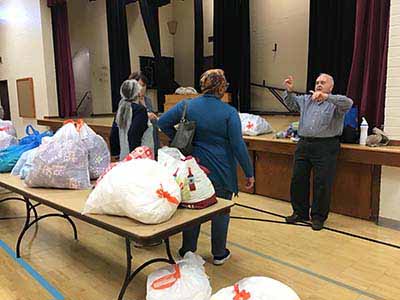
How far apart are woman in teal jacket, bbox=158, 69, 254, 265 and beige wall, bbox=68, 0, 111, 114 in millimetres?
6884

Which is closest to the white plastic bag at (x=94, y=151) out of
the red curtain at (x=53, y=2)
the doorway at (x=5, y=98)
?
the red curtain at (x=53, y=2)

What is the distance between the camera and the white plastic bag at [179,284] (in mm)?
1890

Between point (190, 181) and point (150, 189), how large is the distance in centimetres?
30

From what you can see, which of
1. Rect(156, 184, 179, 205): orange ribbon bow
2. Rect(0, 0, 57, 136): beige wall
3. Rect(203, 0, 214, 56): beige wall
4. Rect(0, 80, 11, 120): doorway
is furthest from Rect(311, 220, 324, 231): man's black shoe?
Rect(0, 80, 11, 120): doorway

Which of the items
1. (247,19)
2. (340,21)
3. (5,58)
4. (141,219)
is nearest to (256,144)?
(340,21)

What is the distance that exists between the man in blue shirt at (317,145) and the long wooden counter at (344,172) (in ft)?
0.92

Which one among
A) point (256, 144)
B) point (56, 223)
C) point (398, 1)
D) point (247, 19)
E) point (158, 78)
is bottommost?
point (56, 223)

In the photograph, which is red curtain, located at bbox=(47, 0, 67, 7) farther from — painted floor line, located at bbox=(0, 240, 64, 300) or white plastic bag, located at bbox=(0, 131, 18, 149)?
painted floor line, located at bbox=(0, 240, 64, 300)

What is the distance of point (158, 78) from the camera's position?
27.0 feet

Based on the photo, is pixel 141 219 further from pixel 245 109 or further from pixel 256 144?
pixel 245 109

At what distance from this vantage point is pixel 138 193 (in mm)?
1772

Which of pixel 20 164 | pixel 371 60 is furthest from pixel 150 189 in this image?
pixel 371 60

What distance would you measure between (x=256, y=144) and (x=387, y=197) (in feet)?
4.77

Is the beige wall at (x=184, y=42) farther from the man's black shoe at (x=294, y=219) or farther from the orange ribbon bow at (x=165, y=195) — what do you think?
the orange ribbon bow at (x=165, y=195)
